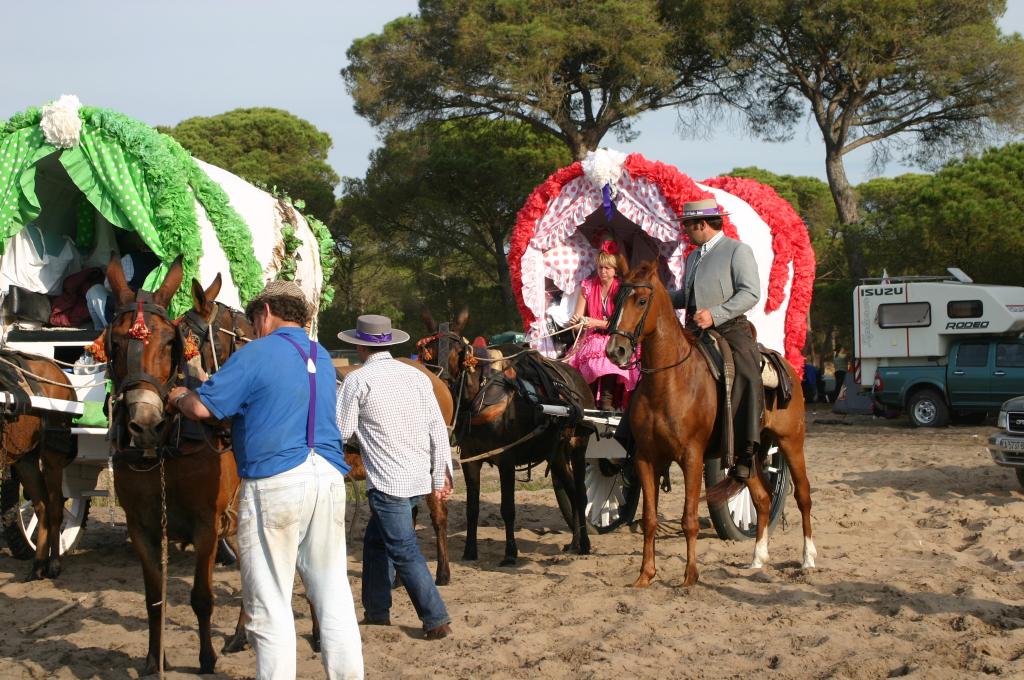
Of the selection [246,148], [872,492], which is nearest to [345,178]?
[246,148]

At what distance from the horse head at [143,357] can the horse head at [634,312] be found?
295cm

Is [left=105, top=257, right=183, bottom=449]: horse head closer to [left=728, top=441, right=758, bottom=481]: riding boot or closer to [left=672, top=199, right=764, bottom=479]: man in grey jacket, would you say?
[left=672, top=199, right=764, bottom=479]: man in grey jacket

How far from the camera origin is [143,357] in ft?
17.0

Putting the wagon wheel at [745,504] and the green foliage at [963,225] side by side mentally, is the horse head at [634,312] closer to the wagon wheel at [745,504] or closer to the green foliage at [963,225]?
the wagon wheel at [745,504]

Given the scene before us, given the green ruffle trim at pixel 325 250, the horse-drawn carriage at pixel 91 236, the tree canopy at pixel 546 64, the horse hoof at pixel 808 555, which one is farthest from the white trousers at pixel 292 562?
the tree canopy at pixel 546 64

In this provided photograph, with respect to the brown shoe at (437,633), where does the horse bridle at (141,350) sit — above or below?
above

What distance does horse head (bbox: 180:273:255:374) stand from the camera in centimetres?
596

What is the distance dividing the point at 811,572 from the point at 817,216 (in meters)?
36.6

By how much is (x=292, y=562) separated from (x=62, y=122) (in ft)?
14.9

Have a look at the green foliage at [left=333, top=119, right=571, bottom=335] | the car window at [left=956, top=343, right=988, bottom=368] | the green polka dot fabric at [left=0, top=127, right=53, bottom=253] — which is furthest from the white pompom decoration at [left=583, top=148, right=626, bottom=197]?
the green foliage at [left=333, top=119, right=571, bottom=335]

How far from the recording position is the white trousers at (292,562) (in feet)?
15.2

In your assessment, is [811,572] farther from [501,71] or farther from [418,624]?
[501,71]

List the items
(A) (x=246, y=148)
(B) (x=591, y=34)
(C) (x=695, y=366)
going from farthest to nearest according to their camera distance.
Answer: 1. (A) (x=246, y=148)
2. (B) (x=591, y=34)
3. (C) (x=695, y=366)

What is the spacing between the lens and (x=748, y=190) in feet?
33.3
